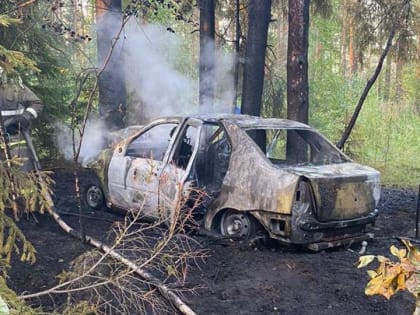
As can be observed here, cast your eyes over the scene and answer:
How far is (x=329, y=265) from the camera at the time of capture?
5363 mm

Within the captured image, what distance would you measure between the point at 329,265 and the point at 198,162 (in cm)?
236

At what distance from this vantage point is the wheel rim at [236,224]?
5820 millimetres

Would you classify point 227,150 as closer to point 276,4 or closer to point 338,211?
point 338,211

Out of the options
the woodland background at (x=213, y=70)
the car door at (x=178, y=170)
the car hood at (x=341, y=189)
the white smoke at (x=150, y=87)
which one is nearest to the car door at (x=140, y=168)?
the car door at (x=178, y=170)

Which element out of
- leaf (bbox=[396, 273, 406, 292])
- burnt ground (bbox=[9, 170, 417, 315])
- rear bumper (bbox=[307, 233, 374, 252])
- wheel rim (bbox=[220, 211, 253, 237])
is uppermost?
leaf (bbox=[396, 273, 406, 292])

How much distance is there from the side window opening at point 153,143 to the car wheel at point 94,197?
91 centimetres

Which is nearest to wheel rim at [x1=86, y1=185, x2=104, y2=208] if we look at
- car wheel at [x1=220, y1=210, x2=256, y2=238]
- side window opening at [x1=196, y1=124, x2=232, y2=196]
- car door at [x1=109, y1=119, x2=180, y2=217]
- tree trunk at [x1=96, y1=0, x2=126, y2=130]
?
car door at [x1=109, y1=119, x2=180, y2=217]

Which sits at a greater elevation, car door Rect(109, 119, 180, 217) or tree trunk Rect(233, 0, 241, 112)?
tree trunk Rect(233, 0, 241, 112)

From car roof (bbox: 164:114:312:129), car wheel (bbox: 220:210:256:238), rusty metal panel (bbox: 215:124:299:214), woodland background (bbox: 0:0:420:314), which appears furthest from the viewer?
woodland background (bbox: 0:0:420:314)

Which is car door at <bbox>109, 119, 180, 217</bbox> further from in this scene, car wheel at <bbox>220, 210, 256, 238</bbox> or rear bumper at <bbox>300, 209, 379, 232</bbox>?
rear bumper at <bbox>300, 209, 379, 232</bbox>

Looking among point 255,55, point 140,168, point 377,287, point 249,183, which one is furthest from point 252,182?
point 255,55

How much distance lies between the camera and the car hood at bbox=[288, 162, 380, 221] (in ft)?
17.9

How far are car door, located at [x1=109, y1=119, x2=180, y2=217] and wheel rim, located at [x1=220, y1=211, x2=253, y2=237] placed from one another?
38.1 inches

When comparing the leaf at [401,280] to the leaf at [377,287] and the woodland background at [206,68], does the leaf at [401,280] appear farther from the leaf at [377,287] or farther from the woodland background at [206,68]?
the woodland background at [206,68]
